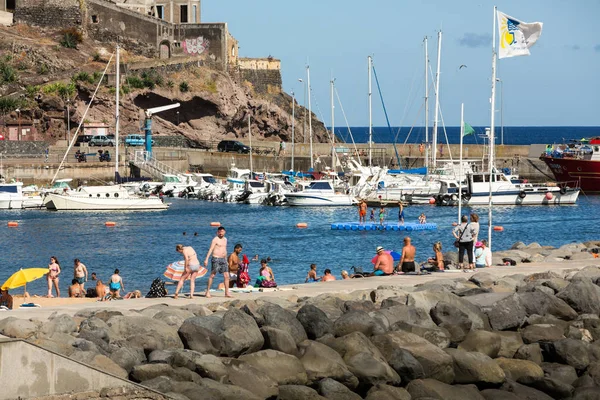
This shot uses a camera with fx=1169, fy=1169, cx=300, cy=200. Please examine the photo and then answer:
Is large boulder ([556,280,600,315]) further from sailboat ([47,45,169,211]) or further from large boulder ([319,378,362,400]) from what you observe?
sailboat ([47,45,169,211])

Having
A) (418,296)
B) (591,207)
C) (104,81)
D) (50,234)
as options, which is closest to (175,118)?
(104,81)

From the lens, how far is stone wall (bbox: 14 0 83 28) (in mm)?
87000

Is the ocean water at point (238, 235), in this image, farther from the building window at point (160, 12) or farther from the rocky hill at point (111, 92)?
the building window at point (160, 12)

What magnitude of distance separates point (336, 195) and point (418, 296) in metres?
43.1

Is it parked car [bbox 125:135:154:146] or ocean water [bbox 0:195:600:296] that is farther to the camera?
parked car [bbox 125:135:154:146]

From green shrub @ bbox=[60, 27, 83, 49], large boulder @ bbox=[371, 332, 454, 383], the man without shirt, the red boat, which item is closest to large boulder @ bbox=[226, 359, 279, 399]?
large boulder @ bbox=[371, 332, 454, 383]

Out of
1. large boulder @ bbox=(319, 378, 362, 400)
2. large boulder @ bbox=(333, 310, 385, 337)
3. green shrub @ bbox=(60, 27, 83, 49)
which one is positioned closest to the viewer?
large boulder @ bbox=(319, 378, 362, 400)

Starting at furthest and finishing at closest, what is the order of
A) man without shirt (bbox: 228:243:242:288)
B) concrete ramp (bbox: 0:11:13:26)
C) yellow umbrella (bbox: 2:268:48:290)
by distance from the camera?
concrete ramp (bbox: 0:11:13:26) → yellow umbrella (bbox: 2:268:48:290) → man without shirt (bbox: 228:243:242:288)

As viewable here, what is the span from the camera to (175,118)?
8450 cm

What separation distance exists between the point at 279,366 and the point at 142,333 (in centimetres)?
201

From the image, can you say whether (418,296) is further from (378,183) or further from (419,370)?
(378,183)

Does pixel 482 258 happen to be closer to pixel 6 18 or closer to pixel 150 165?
pixel 150 165

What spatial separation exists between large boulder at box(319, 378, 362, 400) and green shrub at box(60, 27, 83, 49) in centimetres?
7317

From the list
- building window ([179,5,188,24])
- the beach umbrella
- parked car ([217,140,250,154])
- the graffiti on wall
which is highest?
building window ([179,5,188,24])
